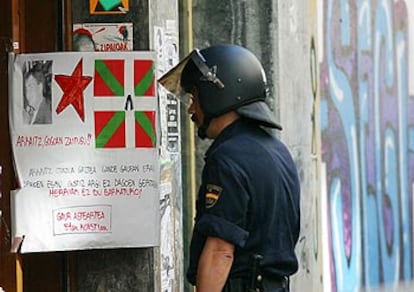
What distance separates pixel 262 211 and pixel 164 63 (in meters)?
1.87

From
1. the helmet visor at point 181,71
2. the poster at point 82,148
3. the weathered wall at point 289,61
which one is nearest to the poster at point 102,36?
the poster at point 82,148

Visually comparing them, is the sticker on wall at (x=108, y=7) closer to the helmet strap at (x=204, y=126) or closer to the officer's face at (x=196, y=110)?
the officer's face at (x=196, y=110)

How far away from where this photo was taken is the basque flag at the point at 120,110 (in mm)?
6250

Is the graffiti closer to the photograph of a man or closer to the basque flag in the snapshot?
the basque flag

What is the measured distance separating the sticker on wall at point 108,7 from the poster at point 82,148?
287 mm

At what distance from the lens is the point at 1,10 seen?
6.18 m

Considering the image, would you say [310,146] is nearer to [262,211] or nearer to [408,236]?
[408,236]

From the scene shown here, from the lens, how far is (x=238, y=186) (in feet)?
16.3

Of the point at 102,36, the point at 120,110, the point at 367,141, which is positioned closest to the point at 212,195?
the point at 120,110

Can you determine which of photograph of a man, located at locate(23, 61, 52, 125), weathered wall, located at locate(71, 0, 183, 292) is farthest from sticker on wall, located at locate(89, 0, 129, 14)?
photograph of a man, located at locate(23, 61, 52, 125)

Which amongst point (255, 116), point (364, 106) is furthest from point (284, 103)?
point (255, 116)

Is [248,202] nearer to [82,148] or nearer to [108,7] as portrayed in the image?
[82,148]

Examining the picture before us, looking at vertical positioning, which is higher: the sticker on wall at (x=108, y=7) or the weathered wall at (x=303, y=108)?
the sticker on wall at (x=108, y=7)

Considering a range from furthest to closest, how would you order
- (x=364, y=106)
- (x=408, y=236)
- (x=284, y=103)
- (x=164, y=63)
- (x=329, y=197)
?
(x=408, y=236) → (x=364, y=106) → (x=329, y=197) → (x=284, y=103) → (x=164, y=63)
